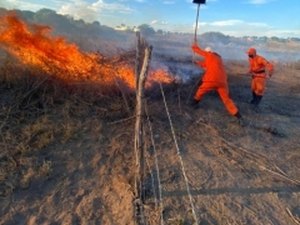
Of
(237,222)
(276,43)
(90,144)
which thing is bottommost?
(276,43)

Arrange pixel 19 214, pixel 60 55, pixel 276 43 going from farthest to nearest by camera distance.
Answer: pixel 276 43
pixel 60 55
pixel 19 214

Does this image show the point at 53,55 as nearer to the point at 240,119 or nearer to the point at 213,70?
the point at 213,70

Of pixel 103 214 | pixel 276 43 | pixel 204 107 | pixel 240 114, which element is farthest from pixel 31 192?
pixel 276 43

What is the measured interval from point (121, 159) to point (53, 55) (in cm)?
319

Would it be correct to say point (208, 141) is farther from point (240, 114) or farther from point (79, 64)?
point (79, 64)

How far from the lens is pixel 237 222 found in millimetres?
5773

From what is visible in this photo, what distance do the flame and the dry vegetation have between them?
29 cm

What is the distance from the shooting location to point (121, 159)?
22.4 ft

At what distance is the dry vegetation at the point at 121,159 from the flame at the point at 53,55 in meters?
0.29

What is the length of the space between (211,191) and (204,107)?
10.7 feet

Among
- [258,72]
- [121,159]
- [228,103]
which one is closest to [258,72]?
[258,72]

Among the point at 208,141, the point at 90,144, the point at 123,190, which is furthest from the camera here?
the point at 208,141

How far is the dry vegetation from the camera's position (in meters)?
5.89

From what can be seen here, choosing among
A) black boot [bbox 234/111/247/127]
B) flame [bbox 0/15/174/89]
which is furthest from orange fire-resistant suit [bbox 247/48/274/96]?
flame [bbox 0/15/174/89]
